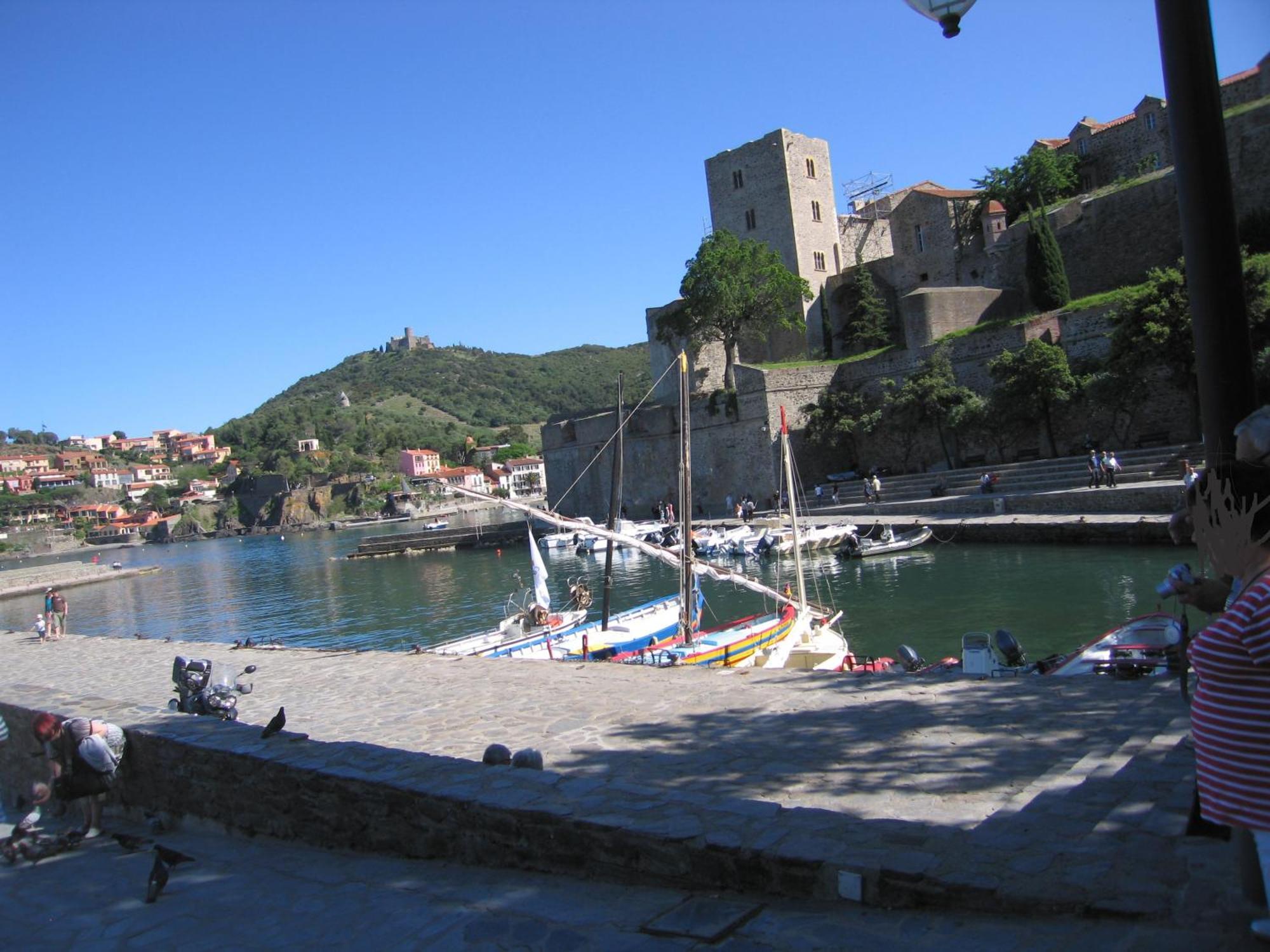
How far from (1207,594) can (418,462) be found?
140836 mm

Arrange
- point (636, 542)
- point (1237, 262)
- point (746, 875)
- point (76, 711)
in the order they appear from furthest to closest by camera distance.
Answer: point (636, 542) < point (76, 711) < point (746, 875) < point (1237, 262)

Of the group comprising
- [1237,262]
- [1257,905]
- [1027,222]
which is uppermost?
[1027,222]

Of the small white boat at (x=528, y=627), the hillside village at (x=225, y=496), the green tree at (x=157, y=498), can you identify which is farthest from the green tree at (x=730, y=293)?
the green tree at (x=157, y=498)

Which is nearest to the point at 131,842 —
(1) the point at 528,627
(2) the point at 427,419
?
(1) the point at 528,627

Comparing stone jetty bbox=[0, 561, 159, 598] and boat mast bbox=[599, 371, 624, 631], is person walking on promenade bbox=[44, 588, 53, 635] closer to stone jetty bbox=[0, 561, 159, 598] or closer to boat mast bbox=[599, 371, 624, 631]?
boat mast bbox=[599, 371, 624, 631]

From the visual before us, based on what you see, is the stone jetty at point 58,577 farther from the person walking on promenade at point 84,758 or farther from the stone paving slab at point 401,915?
the stone paving slab at point 401,915

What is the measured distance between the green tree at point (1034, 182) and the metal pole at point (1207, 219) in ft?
154

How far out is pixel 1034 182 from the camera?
4562cm

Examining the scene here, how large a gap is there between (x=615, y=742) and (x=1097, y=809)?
12.8 ft

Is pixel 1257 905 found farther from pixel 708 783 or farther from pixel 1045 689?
pixel 1045 689

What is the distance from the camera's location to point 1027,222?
40.9 meters

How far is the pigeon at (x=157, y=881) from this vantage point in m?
5.35

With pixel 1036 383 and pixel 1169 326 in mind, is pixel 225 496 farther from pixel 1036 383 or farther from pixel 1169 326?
pixel 1169 326

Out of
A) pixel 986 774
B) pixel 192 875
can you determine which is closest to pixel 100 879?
pixel 192 875
